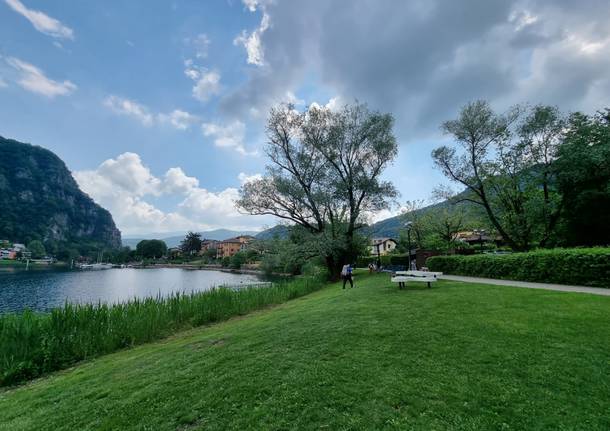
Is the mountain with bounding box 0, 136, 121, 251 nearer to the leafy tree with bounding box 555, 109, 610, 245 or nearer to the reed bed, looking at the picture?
the reed bed

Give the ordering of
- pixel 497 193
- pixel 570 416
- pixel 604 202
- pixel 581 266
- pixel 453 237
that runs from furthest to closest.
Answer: pixel 453 237 < pixel 497 193 < pixel 604 202 < pixel 581 266 < pixel 570 416

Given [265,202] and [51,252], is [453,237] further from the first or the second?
[51,252]

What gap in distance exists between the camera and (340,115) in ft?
79.4

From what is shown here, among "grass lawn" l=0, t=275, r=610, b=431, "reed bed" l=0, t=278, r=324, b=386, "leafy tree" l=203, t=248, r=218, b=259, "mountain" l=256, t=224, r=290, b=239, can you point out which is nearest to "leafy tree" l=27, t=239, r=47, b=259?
"leafy tree" l=203, t=248, r=218, b=259

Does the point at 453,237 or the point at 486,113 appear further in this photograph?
the point at 453,237

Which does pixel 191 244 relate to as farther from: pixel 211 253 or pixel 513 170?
pixel 513 170

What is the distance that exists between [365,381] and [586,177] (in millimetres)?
23559

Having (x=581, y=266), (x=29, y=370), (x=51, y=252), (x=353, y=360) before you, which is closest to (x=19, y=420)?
(x=29, y=370)

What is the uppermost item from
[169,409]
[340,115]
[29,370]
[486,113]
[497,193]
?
[340,115]

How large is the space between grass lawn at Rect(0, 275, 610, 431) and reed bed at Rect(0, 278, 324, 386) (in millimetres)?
1305

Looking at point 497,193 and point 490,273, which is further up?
point 497,193

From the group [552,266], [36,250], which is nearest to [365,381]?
[552,266]

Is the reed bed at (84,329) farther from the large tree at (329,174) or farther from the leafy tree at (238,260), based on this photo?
the leafy tree at (238,260)

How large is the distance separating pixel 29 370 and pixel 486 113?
2751 centimetres
